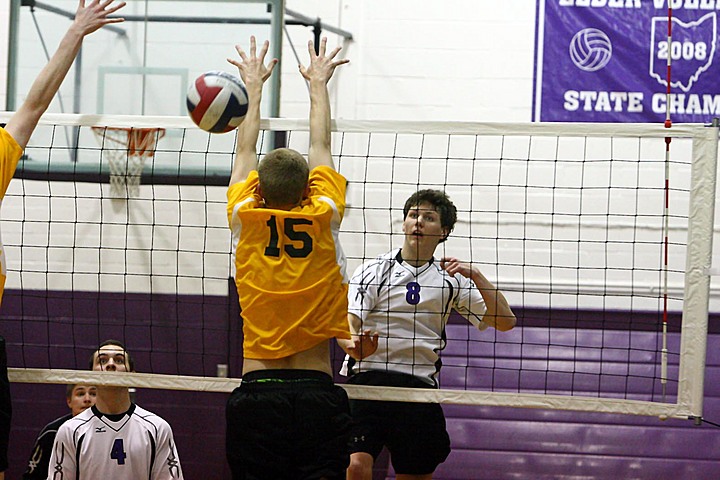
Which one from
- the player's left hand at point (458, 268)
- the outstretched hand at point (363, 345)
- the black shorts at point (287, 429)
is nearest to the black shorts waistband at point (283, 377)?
the black shorts at point (287, 429)

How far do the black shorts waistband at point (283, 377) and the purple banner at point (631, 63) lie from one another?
519 centimetres

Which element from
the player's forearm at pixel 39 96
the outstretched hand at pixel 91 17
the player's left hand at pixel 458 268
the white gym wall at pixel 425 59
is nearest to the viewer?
the player's forearm at pixel 39 96

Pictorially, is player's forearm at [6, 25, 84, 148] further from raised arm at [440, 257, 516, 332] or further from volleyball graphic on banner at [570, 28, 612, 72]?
volleyball graphic on banner at [570, 28, 612, 72]

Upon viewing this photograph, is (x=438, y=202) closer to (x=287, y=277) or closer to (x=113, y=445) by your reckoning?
(x=287, y=277)

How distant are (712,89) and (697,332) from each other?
4495mm

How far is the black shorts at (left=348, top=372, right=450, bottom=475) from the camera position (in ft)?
16.9

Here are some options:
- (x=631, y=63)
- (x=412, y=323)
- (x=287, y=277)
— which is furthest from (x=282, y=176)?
(x=631, y=63)

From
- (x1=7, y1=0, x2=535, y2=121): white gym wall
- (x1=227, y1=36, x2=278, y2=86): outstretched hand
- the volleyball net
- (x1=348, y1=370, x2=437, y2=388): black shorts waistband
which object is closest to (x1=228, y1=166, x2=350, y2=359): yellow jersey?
(x1=227, y1=36, x2=278, y2=86): outstretched hand

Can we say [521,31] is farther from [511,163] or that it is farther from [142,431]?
[142,431]

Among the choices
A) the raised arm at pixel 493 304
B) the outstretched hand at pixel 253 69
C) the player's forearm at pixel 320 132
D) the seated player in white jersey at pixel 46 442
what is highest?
the outstretched hand at pixel 253 69

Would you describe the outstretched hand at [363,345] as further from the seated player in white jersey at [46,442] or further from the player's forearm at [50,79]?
the seated player in white jersey at [46,442]

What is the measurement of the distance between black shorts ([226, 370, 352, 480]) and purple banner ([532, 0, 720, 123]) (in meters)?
5.25

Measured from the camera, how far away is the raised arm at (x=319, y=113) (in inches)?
182

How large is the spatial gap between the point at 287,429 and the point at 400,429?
1.13 meters
